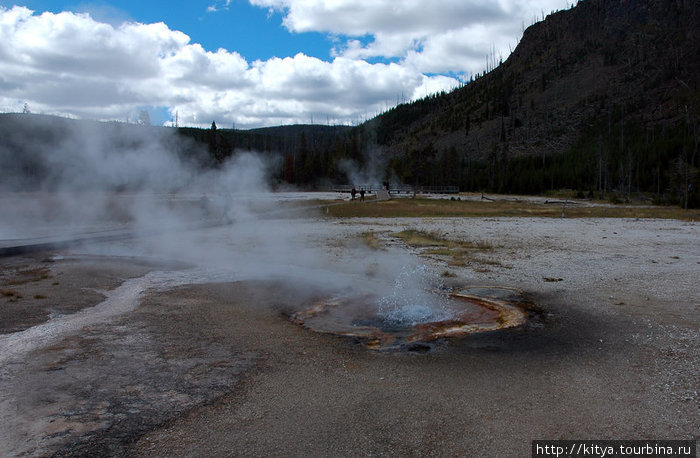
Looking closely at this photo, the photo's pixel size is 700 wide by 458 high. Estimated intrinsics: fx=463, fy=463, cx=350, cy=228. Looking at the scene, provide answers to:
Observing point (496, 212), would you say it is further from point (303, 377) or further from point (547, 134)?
point (547, 134)

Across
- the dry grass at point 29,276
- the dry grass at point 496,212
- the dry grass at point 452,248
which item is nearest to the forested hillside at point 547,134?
the dry grass at point 496,212

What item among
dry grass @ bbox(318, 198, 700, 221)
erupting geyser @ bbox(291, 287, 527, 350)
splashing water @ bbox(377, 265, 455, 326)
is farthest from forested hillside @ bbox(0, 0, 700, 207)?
erupting geyser @ bbox(291, 287, 527, 350)

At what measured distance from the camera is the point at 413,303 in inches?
400

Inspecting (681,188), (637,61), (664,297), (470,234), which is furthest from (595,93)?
(664,297)

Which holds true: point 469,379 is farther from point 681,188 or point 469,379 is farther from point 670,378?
point 681,188

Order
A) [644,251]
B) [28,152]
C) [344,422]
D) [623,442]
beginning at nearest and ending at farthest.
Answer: [623,442], [344,422], [644,251], [28,152]

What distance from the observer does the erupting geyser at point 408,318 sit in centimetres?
793

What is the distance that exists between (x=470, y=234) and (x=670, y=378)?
18.3m

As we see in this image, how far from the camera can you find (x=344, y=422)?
493 centimetres

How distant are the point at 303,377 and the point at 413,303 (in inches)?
179

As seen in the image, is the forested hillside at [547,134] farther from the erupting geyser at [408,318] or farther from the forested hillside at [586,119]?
the erupting geyser at [408,318]

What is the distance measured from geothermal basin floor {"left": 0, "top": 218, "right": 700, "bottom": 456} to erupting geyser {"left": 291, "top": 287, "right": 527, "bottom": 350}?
0.47m

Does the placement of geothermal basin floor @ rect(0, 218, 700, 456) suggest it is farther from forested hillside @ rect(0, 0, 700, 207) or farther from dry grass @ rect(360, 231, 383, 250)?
forested hillside @ rect(0, 0, 700, 207)

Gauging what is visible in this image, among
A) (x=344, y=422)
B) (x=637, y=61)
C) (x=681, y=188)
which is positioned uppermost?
(x=637, y=61)
